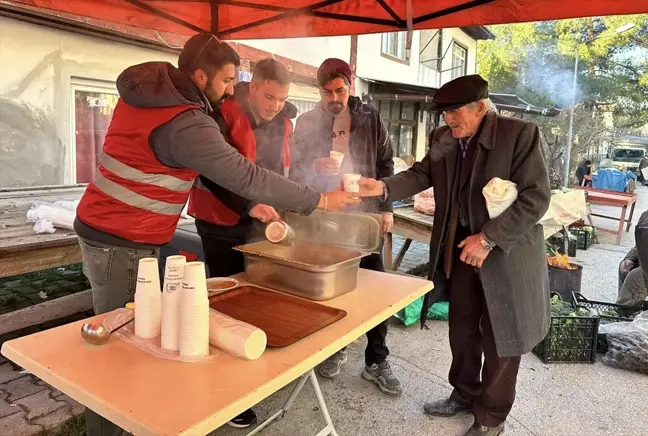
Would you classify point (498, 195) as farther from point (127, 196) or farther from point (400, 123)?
point (400, 123)

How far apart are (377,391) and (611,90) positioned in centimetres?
2804

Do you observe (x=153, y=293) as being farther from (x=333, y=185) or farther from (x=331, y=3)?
(x=331, y=3)

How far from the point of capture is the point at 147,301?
1.68 m

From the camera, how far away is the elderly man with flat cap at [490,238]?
2.61 meters

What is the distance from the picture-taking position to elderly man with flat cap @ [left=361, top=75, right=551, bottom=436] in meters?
2.61

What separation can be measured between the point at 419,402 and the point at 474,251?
1.37m

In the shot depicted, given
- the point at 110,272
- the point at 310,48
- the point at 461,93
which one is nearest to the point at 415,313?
the point at 461,93

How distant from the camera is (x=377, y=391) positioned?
11.4ft

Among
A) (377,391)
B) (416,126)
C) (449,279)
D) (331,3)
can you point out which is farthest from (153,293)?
(416,126)

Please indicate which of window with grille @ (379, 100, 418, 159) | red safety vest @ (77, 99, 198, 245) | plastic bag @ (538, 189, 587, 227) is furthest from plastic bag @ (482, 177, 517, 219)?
window with grille @ (379, 100, 418, 159)

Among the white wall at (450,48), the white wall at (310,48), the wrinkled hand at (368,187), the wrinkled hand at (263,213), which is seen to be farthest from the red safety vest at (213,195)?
the white wall at (450,48)

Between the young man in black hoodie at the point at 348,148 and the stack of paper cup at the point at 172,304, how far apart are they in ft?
6.01

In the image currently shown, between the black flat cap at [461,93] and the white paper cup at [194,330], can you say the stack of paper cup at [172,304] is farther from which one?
the black flat cap at [461,93]

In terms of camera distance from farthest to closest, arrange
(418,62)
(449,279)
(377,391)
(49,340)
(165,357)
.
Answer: (418,62)
(377,391)
(449,279)
(49,340)
(165,357)
